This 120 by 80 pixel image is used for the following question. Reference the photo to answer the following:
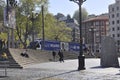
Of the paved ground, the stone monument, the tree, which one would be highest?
the tree

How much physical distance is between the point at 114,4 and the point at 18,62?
4740 inches

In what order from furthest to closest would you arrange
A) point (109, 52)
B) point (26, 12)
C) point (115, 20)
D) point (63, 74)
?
1. point (115, 20)
2. point (26, 12)
3. point (109, 52)
4. point (63, 74)

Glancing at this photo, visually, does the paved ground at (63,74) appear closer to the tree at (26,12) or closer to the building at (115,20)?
the tree at (26,12)

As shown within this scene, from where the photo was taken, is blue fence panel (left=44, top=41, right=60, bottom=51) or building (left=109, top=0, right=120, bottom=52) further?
building (left=109, top=0, right=120, bottom=52)

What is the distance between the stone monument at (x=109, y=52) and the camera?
3784 centimetres

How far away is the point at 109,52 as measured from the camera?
38.1 metres

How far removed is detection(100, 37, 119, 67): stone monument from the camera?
37.8 metres

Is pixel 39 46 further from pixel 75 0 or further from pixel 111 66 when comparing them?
pixel 75 0

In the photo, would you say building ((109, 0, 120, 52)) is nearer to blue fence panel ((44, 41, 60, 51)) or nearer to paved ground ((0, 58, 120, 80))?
blue fence panel ((44, 41, 60, 51))

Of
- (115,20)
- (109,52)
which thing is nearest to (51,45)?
(109,52)

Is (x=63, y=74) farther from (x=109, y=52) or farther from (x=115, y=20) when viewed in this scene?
(x=115, y=20)

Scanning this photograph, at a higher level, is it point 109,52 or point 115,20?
point 115,20

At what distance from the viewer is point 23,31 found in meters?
91.2

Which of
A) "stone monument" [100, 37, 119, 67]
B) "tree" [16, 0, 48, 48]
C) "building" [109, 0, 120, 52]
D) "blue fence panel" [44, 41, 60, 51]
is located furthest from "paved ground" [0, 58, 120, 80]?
"building" [109, 0, 120, 52]
